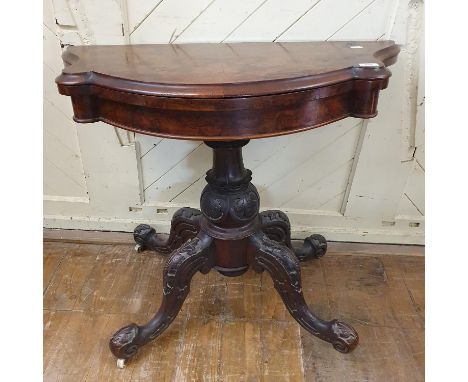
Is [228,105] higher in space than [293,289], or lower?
higher

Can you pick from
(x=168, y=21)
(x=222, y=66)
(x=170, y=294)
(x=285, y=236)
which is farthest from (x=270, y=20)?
(x=170, y=294)

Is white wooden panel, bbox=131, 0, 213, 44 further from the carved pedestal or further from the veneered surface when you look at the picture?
the carved pedestal

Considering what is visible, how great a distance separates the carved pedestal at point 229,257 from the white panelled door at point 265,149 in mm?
327

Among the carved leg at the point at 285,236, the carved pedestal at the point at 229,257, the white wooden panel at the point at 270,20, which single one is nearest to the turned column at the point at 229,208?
the carved pedestal at the point at 229,257

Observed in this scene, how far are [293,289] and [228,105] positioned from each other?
640mm

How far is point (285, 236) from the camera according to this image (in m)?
1.40

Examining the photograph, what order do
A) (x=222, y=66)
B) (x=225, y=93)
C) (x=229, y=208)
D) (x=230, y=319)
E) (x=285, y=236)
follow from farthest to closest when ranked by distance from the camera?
(x=285, y=236)
(x=230, y=319)
(x=229, y=208)
(x=222, y=66)
(x=225, y=93)

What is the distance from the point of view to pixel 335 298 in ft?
4.48

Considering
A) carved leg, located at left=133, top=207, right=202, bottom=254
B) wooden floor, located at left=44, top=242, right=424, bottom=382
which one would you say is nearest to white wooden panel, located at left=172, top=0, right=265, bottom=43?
carved leg, located at left=133, top=207, right=202, bottom=254

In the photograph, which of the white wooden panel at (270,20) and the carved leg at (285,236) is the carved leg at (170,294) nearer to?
the carved leg at (285,236)

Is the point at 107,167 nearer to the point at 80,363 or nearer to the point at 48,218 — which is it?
the point at 48,218

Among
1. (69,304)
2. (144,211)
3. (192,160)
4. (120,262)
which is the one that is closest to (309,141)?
(192,160)

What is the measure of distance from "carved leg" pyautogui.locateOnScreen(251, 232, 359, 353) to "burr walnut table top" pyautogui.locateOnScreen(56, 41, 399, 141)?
47 cm

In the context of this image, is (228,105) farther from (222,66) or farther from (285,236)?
(285,236)
